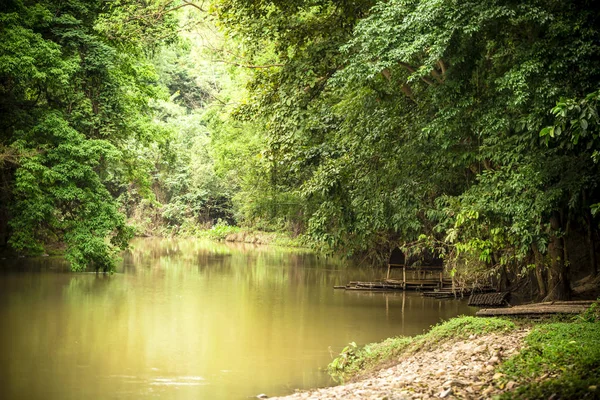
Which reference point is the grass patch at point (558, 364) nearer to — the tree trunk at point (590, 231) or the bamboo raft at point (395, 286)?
the tree trunk at point (590, 231)

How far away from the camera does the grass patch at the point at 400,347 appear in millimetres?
10055

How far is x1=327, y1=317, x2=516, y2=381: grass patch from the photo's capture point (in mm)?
10055

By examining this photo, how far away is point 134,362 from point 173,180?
40919 millimetres

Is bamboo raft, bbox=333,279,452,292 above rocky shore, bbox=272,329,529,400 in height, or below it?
above

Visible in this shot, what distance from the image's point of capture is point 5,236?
24.5 metres

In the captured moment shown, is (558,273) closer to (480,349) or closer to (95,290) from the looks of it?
(480,349)

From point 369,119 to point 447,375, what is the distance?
31.2 ft

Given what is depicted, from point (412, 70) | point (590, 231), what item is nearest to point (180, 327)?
point (412, 70)

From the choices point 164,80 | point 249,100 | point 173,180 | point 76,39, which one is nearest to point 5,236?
point 76,39

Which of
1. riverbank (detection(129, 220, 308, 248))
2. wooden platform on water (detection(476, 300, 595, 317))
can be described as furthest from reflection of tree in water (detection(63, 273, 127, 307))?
riverbank (detection(129, 220, 308, 248))

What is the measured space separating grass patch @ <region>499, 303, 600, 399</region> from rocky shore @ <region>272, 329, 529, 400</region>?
214 mm

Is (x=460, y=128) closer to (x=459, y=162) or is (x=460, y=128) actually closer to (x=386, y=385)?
(x=459, y=162)

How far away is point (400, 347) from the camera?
1093cm

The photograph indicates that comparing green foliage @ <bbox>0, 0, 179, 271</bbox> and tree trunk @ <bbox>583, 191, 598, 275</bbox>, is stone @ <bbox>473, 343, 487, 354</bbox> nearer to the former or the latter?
tree trunk @ <bbox>583, 191, 598, 275</bbox>
